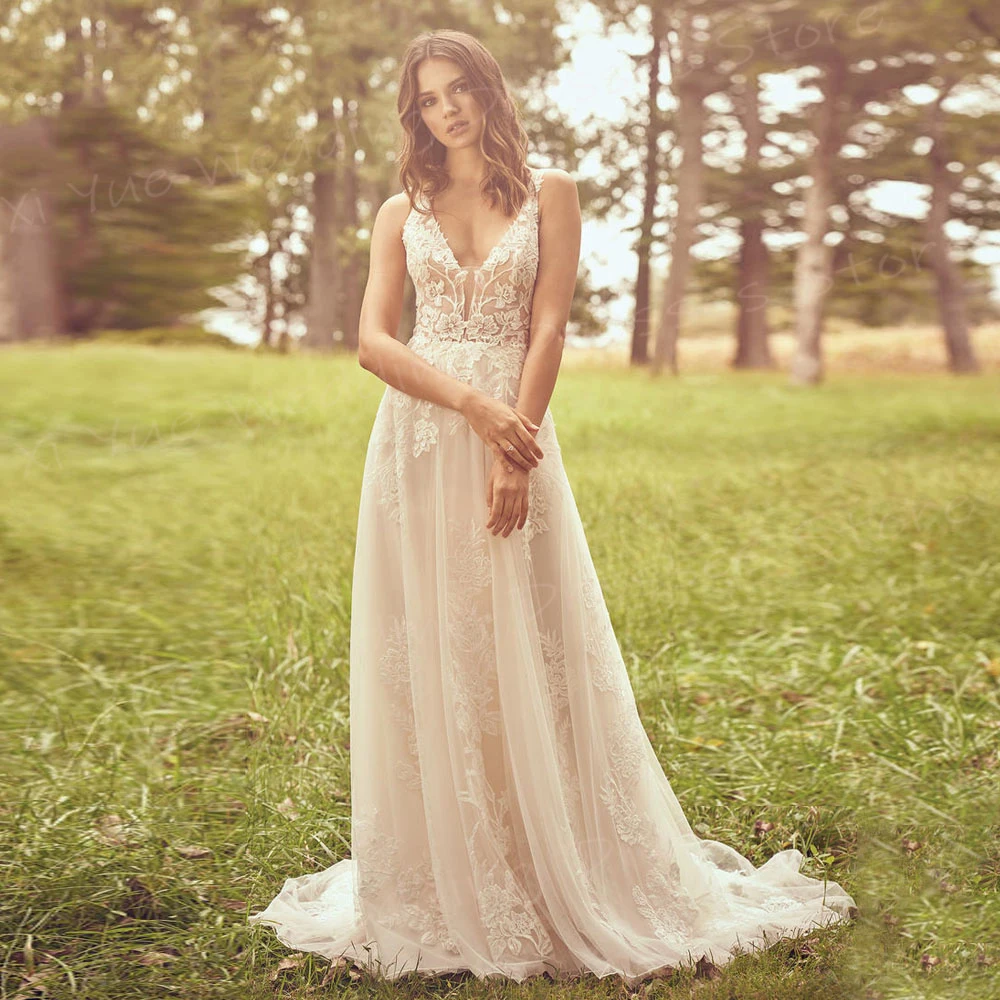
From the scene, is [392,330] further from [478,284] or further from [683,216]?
[683,216]

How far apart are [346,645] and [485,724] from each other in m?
1.71

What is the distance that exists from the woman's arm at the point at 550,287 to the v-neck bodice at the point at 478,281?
21mm

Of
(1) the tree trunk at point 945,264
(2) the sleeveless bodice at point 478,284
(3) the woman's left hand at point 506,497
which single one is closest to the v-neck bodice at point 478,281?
(2) the sleeveless bodice at point 478,284

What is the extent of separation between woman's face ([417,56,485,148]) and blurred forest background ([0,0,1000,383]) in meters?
2.37

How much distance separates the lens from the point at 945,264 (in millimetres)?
7625

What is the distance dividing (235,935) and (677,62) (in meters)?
4.61

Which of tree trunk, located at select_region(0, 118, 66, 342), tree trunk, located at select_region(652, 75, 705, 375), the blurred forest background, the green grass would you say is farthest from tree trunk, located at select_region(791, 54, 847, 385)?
tree trunk, located at select_region(0, 118, 66, 342)

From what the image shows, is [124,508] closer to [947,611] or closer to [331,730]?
[331,730]

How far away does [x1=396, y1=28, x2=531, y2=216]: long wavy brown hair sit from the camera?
6.81 ft

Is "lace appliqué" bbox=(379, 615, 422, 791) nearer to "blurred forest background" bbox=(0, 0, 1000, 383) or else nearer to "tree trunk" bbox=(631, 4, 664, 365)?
"blurred forest background" bbox=(0, 0, 1000, 383)

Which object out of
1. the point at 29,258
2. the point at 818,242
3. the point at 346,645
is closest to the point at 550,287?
the point at 346,645

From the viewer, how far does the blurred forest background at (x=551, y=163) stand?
506 centimetres

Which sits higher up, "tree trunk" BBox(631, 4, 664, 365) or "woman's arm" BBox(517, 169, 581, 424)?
"tree trunk" BBox(631, 4, 664, 365)

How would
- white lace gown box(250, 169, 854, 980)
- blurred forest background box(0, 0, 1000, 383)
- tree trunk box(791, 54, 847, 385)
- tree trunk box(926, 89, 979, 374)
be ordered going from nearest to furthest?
white lace gown box(250, 169, 854, 980) → blurred forest background box(0, 0, 1000, 383) → tree trunk box(791, 54, 847, 385) → tree trunk box(926, 89, 979, 374)
